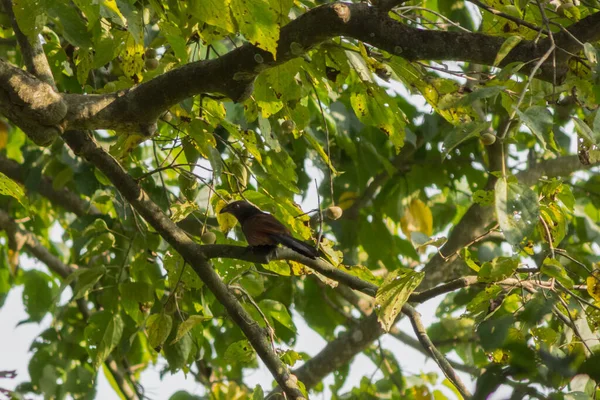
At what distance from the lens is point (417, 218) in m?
5.98

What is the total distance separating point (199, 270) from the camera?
11.3ft

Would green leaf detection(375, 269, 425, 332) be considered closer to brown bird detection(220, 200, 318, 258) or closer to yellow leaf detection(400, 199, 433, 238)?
brown bird detection(220, 200, 318, 258)

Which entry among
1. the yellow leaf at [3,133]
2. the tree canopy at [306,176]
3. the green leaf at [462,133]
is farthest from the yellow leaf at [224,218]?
the yellow leaf at [3,133]

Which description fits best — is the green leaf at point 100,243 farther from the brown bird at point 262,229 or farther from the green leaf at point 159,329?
the green leaf at point 159,329

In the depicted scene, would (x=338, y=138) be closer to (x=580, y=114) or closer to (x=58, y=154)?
(x=58, y=154)

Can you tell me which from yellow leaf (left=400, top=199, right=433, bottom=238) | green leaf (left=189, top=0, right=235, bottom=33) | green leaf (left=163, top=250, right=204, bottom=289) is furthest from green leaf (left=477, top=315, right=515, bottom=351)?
yellow leaf (left=400, top=199, right=433, bottom=238)

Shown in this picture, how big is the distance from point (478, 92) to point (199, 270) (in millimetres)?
1511

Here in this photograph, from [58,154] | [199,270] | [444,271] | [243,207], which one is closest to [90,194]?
[58,154]

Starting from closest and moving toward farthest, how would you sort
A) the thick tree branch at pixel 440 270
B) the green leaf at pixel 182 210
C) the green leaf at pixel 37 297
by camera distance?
the green leaf at pixel 182 210, the thick tree branch at pixel 440 270, the green leaf at pixel 37 297

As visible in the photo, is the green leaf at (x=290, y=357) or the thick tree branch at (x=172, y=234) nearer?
the thick tree branch at (x=172, y=234)

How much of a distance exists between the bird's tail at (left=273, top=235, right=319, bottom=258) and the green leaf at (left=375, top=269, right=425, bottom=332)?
0.47m

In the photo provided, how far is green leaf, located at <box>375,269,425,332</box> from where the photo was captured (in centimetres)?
284

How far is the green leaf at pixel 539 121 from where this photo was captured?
2.24 m

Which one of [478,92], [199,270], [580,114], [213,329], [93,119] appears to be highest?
[580,114]
